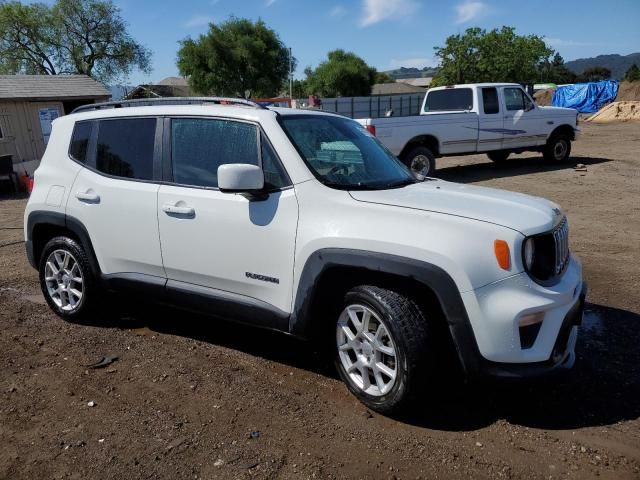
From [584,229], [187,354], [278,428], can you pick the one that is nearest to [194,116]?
[187,354]

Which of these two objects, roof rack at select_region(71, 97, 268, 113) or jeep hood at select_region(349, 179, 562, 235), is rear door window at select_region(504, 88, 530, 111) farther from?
roof rack at select_region(71, 97, 268, 113)

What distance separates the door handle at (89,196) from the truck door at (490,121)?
34.9 ft

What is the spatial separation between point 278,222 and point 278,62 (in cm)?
6008

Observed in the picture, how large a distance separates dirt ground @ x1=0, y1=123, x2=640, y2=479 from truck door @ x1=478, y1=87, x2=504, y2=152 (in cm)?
882

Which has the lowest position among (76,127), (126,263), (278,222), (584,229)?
(584,229)

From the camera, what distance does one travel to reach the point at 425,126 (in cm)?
1198

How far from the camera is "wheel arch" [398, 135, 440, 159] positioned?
11922 mm

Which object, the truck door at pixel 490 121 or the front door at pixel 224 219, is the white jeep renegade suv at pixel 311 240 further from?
the truck door at pixel 490 121

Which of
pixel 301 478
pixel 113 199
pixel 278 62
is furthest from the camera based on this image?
pixel 278 62

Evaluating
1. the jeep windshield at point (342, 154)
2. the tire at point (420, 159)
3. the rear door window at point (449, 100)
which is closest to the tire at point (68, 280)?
the jeep windshield at point (342, 154)

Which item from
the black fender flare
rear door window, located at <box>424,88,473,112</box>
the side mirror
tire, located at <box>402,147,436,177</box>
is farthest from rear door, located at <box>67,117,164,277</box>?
rear door window, located at <box>424,88,473,112</box>

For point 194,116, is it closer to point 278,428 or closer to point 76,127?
point 76,127

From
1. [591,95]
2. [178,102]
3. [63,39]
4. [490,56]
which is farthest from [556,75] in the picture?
[178,102]

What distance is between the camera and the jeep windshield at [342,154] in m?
3.60
